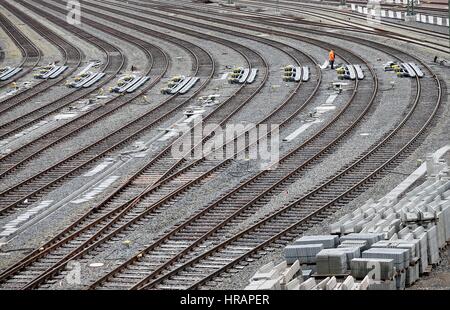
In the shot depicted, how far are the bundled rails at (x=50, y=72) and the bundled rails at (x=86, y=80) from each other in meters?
1.10

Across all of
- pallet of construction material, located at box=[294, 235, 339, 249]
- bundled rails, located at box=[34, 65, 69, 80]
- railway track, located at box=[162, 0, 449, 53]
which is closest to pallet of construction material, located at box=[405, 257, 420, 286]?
pallet of construction material, located at box=[294, 235, 339, 249]

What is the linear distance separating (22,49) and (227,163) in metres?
28.9

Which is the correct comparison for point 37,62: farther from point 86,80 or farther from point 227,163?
point 227,163

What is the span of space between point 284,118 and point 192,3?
4896cm

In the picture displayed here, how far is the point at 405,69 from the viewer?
38875 mm

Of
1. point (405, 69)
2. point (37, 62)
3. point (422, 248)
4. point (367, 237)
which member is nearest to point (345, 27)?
point (405, 69)

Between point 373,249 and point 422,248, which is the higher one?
point 373,249

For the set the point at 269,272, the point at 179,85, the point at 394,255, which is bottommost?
the point at 179,85

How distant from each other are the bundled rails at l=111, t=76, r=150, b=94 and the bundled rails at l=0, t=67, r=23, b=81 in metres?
4.98

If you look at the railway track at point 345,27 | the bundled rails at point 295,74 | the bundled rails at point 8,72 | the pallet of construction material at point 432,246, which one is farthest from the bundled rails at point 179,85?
the pallet of construction material at point 432,246

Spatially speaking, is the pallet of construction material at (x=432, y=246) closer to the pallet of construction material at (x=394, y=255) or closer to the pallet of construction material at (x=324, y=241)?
the pallet of construction material at (x=394, y=255)

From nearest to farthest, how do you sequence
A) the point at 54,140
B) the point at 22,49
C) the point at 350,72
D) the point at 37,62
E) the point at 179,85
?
the point at 54,140
the point at 179,85
the point at 350,72
the point at 37,62
the point at 22,49

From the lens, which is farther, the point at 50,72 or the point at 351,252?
the point at 50,72
